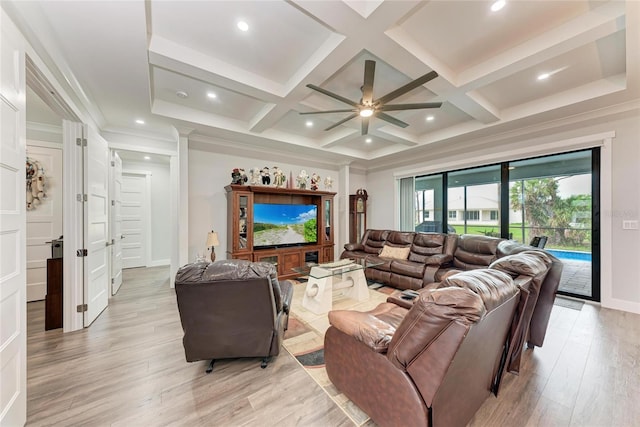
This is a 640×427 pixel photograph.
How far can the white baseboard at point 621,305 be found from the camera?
10.1ft

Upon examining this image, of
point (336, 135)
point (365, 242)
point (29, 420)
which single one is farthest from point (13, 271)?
point (365, 242)

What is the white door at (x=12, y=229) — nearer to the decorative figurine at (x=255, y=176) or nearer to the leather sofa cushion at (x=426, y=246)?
the decorative figurine at (x=255, y=176)

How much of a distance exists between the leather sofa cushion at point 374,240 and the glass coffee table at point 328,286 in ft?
4.31

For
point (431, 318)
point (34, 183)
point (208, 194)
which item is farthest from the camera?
point (208, 194)

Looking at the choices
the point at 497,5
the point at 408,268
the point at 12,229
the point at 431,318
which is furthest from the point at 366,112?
the point at 12,229

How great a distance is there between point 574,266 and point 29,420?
6704 mm

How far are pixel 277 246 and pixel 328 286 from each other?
1989 millimetres

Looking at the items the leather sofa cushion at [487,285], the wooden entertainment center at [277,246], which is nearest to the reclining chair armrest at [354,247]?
the wooden entertainment center at [277,246]

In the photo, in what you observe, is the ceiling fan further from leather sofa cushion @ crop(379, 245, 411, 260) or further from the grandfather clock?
the grandfather clock

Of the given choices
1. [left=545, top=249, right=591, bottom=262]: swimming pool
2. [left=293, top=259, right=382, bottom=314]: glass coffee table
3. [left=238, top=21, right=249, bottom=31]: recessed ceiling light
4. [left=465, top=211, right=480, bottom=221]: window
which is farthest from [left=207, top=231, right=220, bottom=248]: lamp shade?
[left=545, top=249, right=591, bottom=262]: swimming pool

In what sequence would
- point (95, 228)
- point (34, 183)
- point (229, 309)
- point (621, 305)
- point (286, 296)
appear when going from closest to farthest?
point (229, 309)
point (286, 296)
point (95, 228)
point (621, 305)
point (34, 183)

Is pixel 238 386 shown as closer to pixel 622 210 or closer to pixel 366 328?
pixel 366 328

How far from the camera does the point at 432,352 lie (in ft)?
3.63

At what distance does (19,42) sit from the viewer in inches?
60.8
